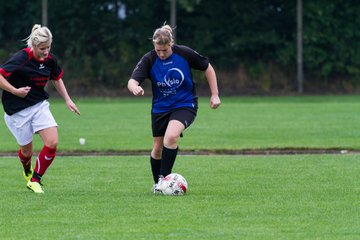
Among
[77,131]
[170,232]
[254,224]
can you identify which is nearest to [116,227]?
[170,232]

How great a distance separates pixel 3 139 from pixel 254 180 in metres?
8.45

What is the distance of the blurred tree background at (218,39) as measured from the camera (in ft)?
136

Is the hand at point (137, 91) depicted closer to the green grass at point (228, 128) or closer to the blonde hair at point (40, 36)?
the blonde hair at point (40, 36)

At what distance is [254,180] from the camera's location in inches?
474

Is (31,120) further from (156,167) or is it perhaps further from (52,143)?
(156,167)

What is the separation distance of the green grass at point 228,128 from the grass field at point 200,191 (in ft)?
0.12

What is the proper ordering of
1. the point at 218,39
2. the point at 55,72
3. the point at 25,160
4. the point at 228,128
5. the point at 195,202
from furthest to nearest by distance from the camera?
the point at 218,39 → the point at 228,128 → the point at 25,160 → the point at 55,72 → the point at 195,202

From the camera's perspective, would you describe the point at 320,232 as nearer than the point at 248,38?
Yes

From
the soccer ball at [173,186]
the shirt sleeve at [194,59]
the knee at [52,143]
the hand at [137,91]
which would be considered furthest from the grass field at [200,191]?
the shirt sleeve at [194,59]

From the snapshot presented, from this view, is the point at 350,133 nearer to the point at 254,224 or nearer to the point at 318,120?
the point at 318,120

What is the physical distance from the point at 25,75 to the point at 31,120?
1.67ft

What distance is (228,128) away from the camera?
2158cm

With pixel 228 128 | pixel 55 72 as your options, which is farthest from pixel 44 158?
pixel 228 128

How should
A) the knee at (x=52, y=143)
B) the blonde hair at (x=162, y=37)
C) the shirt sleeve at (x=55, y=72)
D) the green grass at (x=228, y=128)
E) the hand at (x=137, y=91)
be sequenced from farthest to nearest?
the green grass at (x=228, y=128) → the shirt sleeve at (x=55, y=72) → the knee at (x=52, y=143) → the blonde hair at (x=162, y=37) → the hand at (x=137, y=91)
